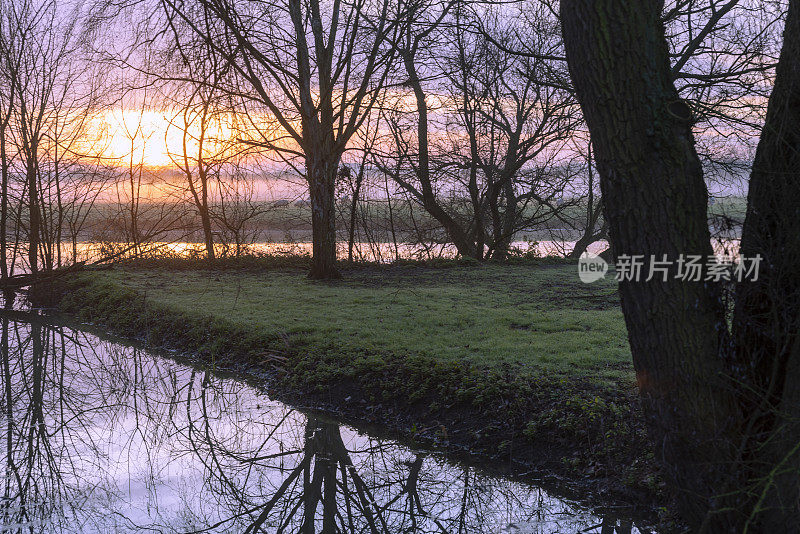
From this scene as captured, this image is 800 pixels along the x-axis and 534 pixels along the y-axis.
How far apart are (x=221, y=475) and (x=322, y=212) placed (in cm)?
801

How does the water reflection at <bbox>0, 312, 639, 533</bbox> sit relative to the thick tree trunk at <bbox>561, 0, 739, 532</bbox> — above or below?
below

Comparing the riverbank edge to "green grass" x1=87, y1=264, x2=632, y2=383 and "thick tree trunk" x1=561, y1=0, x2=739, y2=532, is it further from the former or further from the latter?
"thick tree trunk" x1=561, y1=0, x2=739, y2=532

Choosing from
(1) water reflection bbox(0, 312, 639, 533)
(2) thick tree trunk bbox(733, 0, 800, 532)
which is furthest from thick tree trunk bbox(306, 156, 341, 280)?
(2) thick tree trunk bbox(733, 0, 800, 532)

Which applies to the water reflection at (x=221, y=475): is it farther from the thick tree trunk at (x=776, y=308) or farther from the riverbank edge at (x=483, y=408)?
the thick tree trunk at (x=776, y=308)

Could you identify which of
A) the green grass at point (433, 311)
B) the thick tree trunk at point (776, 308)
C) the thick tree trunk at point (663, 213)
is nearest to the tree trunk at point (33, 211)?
the green grass at point (433, 311)

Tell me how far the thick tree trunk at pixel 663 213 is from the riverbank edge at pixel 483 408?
4.54 feet

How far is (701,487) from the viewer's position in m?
3.41

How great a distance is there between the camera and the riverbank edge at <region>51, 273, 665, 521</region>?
499cm

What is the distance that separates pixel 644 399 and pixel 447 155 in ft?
46.3

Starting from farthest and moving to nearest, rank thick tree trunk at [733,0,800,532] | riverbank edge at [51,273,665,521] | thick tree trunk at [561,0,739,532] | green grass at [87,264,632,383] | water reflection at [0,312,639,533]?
green grass at [87,264,632,383], riverbank edge at [51,273,665,521], water reflection at [0,312,639,533], thick tree trunk at [561,0,739,532], thick tree trunk at [733,0,800,532]

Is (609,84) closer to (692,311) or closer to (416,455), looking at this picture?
(692,311)

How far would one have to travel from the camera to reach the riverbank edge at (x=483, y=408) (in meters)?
4.99

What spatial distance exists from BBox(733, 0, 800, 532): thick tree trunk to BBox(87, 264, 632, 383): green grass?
2.89 meters

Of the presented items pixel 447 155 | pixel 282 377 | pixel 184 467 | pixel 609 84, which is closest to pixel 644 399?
pixel 609 84
